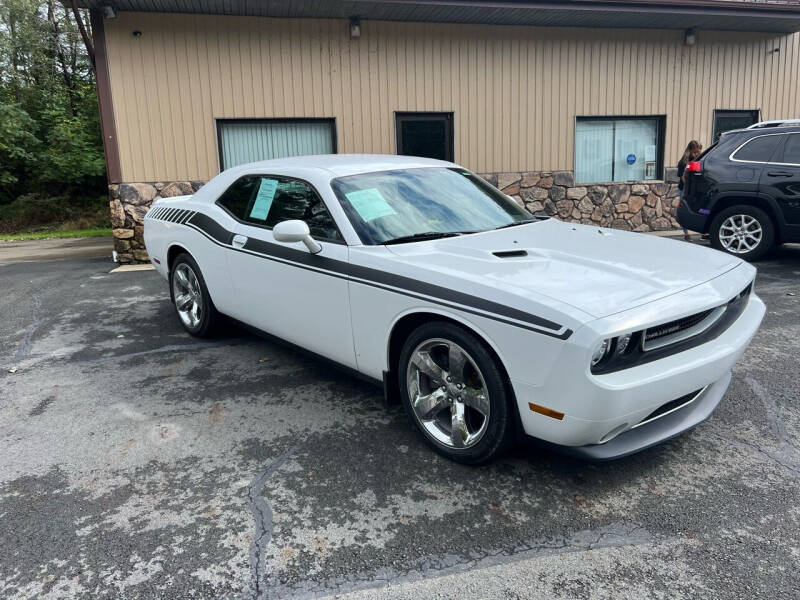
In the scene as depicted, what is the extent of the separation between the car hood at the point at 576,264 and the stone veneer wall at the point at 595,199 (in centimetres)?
771

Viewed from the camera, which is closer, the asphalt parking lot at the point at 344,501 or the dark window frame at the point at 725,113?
the asphalt parking lot at the point at 344,501

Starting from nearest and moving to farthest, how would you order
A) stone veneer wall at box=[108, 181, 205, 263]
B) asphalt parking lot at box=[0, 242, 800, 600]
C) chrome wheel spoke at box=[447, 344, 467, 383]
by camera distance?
asphalt parking lot at box=[0, 242, 800, 600], chrome wheel spoke at box=[447, 344, 467, 383], stone veneer wall at box=[108, 181, 205, 263]

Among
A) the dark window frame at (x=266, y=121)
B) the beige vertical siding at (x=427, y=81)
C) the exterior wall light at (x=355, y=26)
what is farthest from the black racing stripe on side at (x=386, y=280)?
the exterior wall light at (x=355, y=26)

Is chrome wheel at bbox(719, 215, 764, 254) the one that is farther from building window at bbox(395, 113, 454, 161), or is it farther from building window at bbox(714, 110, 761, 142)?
building window at bbox(714, 110, 761, 142)

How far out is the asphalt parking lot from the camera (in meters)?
2.37

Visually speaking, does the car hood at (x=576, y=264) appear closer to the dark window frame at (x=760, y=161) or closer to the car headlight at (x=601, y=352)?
the car headlight at (x=601, y=352)

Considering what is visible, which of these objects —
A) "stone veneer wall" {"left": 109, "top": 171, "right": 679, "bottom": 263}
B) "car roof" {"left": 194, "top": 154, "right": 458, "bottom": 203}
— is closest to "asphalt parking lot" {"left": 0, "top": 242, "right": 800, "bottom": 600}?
"car roof" {"left": 194, "top": 154, "right": 458, "bottom": 203}

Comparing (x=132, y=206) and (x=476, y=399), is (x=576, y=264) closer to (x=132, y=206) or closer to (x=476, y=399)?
(x=476, y=399)

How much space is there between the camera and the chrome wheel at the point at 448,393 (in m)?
3.04

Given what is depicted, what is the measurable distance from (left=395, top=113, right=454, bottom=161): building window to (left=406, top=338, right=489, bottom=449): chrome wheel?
318 inches

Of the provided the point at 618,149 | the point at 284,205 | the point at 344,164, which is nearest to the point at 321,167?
the point at 344,164

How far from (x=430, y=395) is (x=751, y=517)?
1537mm

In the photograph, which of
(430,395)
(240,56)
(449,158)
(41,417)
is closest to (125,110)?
(240,56)

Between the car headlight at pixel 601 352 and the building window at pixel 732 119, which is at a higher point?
the building window at pixel 732 119
